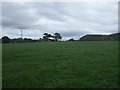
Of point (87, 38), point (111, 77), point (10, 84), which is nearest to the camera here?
point (10, 84)

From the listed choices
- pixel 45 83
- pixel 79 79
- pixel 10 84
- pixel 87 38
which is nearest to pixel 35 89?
pixel 45 83

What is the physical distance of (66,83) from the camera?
4.63 m

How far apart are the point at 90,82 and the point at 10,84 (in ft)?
7.55

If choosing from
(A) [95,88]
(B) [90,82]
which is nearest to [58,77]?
(B) [90,82]

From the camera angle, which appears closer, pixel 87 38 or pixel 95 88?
pixel 95 88

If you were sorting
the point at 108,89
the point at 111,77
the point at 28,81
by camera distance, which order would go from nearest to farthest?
the point at 108,89, the point at 28,81, the point at 111,77

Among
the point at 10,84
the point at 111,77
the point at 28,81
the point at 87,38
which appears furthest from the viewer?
the point at 87,38

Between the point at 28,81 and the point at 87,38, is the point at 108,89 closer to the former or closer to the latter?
the point at 28,81

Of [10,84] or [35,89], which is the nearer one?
[35,89]

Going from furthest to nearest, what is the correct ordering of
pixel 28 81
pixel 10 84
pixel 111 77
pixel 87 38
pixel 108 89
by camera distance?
pixel 87 38 < pixel 111 77 < pixel 28 81 < pixel 10 84 < pixel 108 89

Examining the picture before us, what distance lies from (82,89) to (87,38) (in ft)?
232

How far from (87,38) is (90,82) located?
70.0 meters

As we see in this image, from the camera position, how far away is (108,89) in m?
4.16

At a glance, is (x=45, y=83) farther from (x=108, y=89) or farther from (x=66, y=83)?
(x=108, y=89)
